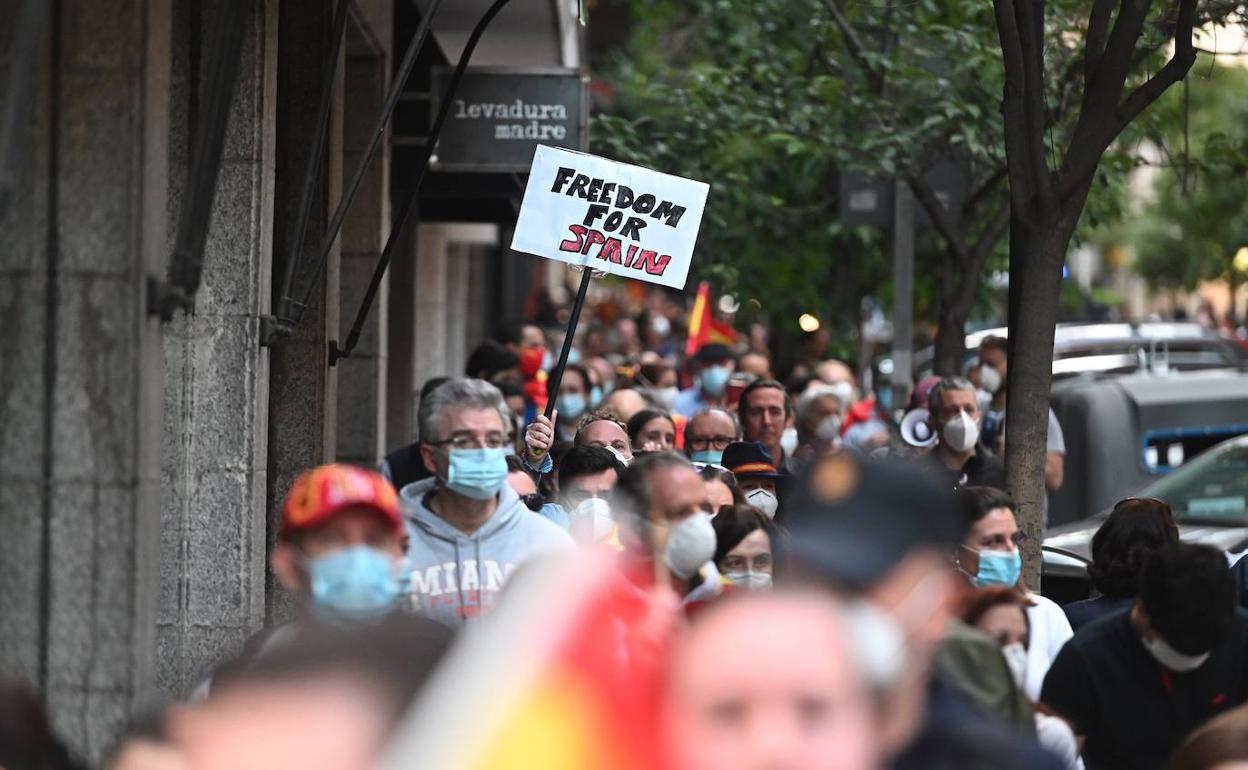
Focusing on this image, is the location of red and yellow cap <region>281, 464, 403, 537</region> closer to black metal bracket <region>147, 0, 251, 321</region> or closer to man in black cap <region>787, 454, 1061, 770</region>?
man in black cap <region>787, 454, 1061, 770</region>

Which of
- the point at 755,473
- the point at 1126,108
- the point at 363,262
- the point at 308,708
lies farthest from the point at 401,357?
the point at 308,708

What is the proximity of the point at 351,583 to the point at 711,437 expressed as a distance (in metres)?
5.59

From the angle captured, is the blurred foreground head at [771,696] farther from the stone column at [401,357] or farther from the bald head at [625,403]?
the stone column at [401,357]

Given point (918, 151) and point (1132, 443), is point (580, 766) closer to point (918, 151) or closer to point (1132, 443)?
point (918, 151)

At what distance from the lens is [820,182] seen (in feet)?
64.4

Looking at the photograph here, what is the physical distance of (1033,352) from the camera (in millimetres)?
8883

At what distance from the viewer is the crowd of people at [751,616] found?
3.29 metres

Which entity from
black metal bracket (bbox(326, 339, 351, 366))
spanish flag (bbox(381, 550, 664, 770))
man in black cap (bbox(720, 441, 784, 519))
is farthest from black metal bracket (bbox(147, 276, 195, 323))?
black metal bracket (bbox(326, 339, 351, 366))

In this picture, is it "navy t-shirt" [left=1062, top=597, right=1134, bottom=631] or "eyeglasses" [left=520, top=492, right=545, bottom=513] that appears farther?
"eyeglasses" [left=520, top=492, right=545, bottom=513]

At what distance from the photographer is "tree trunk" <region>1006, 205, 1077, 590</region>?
8836 mm

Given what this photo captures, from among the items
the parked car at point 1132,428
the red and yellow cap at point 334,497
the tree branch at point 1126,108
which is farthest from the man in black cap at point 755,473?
the parked car at point 1132,428

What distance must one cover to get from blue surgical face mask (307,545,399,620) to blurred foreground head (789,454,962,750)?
44.9 inches

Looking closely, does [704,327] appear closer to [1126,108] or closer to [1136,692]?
[1126,108]

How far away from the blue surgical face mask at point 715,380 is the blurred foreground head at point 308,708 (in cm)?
1171
